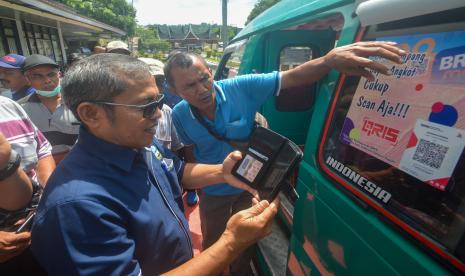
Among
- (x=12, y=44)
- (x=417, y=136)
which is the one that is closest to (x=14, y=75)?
(x=417, y=136)

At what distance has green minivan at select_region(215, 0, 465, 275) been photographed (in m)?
0.79

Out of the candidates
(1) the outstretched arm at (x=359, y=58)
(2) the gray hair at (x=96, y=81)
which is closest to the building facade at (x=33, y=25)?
(2) the gray hair at (x=96, y=81)

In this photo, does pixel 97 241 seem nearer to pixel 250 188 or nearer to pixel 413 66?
pixel 250 188

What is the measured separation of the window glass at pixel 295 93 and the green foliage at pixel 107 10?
31679 millimetres

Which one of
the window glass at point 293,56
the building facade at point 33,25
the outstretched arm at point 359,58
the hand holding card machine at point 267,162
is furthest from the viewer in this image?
the building facade at point 33,25

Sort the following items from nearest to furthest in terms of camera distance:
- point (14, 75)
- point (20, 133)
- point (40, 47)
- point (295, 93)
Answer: point (20, 133) → point (295, 93) → point (14, 75) → point (40, 47)

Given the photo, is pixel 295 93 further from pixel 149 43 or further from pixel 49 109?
pixel 149 43

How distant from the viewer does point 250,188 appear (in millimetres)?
1427

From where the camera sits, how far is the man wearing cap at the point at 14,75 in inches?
118

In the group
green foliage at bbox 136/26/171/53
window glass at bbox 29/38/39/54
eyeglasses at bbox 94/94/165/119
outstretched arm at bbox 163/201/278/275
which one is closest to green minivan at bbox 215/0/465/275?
outstretched arm at bbox 163/201/278/275

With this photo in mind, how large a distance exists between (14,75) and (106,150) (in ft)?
9.53

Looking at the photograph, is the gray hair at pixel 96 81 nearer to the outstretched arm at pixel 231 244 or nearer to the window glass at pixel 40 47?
the outstretched arm at pixel 231 244

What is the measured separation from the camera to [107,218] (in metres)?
0.90

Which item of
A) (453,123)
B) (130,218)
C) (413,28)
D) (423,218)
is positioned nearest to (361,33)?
(413,28)
